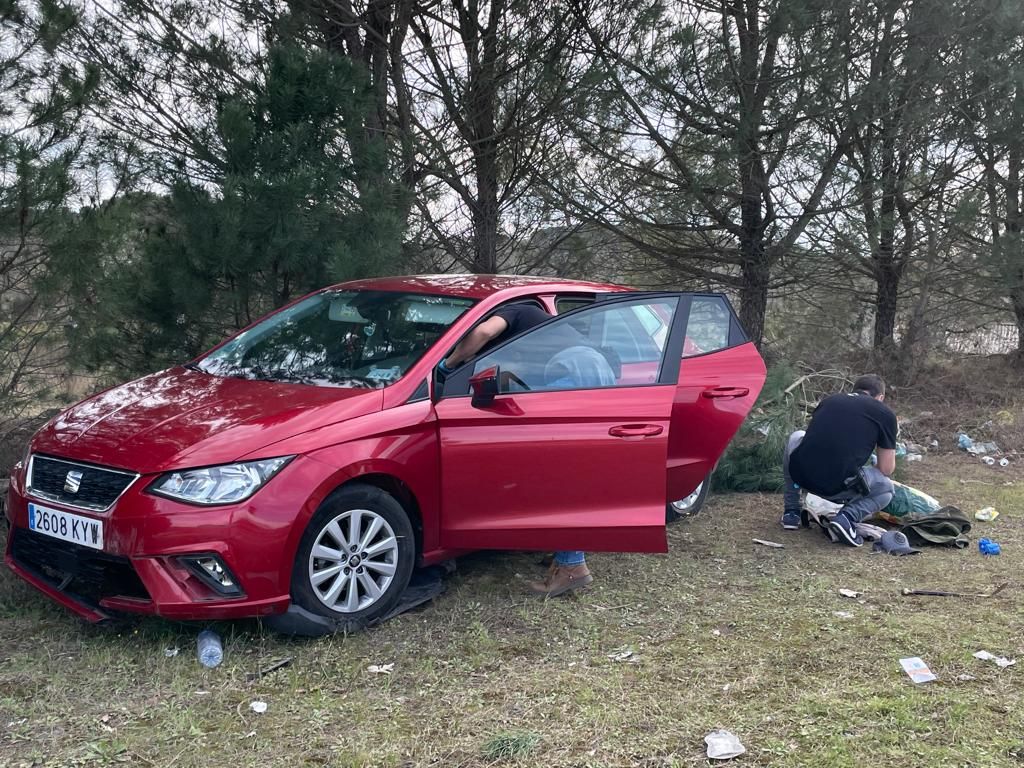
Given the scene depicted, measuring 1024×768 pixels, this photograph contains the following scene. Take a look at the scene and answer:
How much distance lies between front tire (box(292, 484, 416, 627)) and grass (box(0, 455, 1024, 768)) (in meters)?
0.15

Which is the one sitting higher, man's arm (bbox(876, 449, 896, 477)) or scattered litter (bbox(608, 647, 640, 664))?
man's arm (bbox(876, 449, 896, 477))

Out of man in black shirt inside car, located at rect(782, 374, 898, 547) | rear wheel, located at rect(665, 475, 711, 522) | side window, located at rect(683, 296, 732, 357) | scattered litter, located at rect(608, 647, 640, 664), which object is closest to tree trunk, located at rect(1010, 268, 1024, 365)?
man in black shirt inside car, located at rect(782, 374, 898, 547)

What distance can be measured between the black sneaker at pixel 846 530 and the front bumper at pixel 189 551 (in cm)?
350

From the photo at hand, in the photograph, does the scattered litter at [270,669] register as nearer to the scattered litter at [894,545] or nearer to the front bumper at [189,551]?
the front bumper at [189,551]

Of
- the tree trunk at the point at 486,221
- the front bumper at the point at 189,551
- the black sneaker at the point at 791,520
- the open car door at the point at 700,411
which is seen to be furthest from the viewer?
the tree trunk at the point at 486,221

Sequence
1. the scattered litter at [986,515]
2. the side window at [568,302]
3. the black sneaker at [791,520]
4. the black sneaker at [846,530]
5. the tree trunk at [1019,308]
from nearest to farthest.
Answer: the side window at [568,302]
the black sneaker at [846,530]
the black sneaker at [791,520]
the scattered litter at [986,515]
the tree trunk at [1019,308]

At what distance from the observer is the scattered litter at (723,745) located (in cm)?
306

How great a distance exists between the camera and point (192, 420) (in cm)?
399

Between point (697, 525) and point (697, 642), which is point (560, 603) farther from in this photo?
point (697, 525)

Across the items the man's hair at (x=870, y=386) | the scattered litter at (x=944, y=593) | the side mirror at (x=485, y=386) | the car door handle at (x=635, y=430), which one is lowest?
the scattered litter at (x=944, y=593)

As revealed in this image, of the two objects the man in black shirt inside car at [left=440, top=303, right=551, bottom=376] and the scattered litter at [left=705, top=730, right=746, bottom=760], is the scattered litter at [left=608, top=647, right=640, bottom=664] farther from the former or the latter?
the man in black shirt inside car at [left=440, top=303, right=551, bottom=376]

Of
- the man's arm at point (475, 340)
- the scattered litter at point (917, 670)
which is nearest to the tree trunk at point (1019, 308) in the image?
the scattered litter at point (917, 670)

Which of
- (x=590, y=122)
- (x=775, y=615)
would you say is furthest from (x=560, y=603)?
(x=590, y=122)

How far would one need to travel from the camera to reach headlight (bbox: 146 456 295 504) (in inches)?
144
